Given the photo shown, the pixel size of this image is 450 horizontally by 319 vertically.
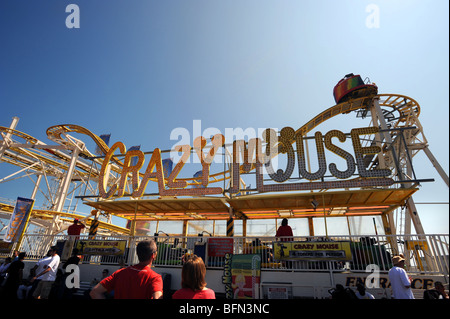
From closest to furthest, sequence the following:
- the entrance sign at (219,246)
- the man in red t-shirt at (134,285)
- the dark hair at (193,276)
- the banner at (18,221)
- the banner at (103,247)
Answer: the dark hair at (193,276) < the man in red t-shirt at (134,285) < the entrance sign at (219,246) < the banner at (103,247) < the banner at (18,221)

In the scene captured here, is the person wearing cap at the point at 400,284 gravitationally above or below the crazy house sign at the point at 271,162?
below

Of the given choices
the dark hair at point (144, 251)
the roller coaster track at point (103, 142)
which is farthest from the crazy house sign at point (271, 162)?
the dark hair at point (144, 251)

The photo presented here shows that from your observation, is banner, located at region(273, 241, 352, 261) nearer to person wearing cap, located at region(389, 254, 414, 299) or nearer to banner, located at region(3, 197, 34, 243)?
person wearing cap, located at region(389, 254, 414, 299)

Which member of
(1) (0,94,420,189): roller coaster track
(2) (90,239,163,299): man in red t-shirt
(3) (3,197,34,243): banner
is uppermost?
(1) (0,94,420,189): roller coaster track

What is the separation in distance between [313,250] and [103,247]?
896 cm

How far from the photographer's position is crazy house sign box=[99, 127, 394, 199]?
10539 millimetres

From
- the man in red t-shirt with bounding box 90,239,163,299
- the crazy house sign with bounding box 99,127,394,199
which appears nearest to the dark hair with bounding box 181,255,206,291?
the man in red t-shirt with bounding box 90,239,163,299

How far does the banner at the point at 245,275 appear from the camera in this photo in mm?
7861

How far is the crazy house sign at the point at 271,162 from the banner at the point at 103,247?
272 centimetres

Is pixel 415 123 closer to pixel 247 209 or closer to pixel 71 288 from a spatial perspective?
pixel 247 209

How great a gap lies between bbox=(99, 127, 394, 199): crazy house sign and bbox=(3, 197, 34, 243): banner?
3.68 meters

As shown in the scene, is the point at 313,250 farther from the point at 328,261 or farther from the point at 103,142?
the point at 103,142

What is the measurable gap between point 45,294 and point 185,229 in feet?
33.2

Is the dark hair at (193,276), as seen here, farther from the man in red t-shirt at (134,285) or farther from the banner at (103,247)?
the banner at (103,247)
